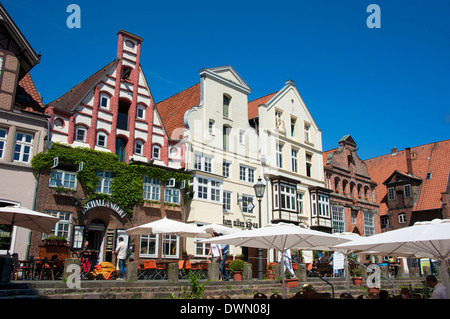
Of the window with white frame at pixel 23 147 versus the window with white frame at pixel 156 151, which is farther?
the window with white frame at pixel 156 151

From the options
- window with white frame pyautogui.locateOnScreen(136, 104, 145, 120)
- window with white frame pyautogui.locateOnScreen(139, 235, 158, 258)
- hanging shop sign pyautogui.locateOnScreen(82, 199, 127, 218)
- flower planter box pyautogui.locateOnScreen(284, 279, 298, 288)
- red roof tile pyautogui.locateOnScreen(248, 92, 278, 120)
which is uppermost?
red roof tile pyautogui.locateOnScreen(248, 92, 278, 120)

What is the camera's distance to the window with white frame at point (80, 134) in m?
22.4

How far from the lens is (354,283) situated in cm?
2034

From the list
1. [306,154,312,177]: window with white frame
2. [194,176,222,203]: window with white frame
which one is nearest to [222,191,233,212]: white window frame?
[194,176,222,203]: window with white frame

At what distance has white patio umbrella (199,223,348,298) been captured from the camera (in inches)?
510

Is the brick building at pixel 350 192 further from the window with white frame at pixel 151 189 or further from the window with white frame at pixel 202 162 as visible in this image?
the window with white frame at pixel 151 189

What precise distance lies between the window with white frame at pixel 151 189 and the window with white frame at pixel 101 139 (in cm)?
297

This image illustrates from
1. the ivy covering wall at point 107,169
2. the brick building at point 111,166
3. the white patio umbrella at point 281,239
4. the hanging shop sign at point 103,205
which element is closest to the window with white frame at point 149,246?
the brick building at point 111,166

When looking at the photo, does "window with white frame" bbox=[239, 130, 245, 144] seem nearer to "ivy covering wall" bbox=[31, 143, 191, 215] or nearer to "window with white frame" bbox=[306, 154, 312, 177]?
"ivy covering wall" bbox=[31, 143, 191, 215]

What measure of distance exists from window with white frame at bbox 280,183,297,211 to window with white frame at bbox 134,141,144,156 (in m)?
11.8

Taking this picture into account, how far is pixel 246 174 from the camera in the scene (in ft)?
100

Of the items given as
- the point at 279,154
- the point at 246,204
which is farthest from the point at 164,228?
the point at 279,154
